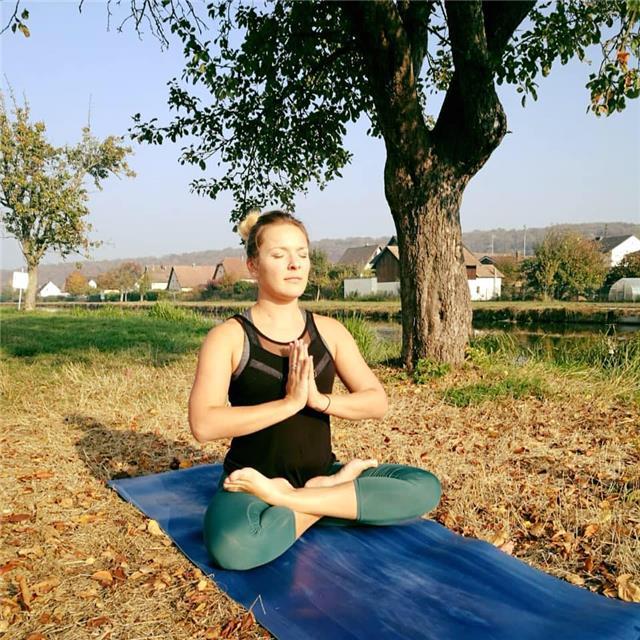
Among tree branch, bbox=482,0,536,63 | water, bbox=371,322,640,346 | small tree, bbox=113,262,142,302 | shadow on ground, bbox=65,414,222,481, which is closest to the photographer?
shadow on ground, bbox=65,414,222,481

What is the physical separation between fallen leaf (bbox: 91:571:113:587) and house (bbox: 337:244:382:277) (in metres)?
60.0

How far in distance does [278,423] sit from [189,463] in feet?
6.16

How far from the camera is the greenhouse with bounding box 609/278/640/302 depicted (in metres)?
33.4

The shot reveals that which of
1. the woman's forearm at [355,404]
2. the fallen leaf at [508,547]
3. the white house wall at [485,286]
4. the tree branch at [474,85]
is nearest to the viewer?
the woman's forearm at [355,404]

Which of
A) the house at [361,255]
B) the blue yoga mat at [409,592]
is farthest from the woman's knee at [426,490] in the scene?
the house at [361,255]

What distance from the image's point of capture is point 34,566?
269cm

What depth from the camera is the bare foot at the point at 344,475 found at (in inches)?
109

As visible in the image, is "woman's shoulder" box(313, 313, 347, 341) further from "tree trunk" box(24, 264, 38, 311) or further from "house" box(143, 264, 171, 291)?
"house" box(143, 264, 171, 291)

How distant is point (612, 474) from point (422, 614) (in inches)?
87.6

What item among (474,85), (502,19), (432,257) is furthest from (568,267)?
(474,85)

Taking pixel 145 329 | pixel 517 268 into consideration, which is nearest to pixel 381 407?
pixel 145 329

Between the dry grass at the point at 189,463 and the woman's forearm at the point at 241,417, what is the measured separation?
0.62 metres

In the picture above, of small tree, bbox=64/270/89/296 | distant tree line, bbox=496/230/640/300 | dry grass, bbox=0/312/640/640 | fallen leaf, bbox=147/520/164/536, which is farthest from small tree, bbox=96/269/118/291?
fallen leaf, bbox=147/520/164/536

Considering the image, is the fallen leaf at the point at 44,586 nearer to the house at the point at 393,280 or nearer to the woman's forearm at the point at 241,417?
the woman's forearm at the point at 241,417
